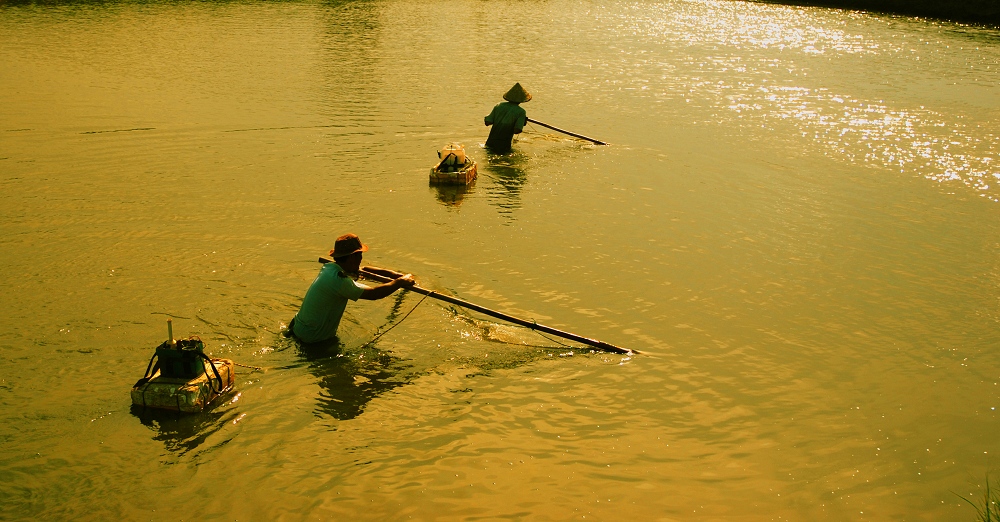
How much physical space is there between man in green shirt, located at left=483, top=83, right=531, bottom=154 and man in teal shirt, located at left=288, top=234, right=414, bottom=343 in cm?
750

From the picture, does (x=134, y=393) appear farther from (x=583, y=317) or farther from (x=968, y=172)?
(x=968, y=172)

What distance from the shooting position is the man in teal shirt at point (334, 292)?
7609 millimetres

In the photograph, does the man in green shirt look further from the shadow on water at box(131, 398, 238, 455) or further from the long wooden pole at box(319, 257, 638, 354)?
the shadow on water at box(131, 398, 238, 455)

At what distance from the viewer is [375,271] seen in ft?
28.6

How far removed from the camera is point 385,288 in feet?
26.1

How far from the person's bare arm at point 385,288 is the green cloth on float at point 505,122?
737 centimetres

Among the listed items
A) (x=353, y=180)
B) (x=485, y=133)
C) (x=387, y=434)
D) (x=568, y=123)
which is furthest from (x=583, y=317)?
(x=568, y=123)

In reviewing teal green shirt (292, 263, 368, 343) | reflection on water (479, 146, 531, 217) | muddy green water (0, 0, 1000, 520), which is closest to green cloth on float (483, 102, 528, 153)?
reflection on water (479, 146, 531, 217)

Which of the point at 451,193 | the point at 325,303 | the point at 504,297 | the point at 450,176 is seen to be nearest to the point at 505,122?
the point at 450,176

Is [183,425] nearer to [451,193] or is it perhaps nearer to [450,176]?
[451,193]

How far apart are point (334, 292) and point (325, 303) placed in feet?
0.57

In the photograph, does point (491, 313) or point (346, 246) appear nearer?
point (346, 246)

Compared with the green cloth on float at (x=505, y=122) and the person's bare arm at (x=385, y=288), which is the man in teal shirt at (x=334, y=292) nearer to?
the person's bare arm at (x=385, y=288)

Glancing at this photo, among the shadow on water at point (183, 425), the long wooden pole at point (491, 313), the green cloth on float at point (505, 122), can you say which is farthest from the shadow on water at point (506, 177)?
the shadow on water at point (183, 425)
